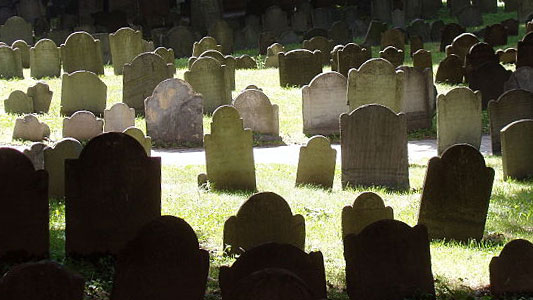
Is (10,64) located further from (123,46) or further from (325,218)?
(325,218)

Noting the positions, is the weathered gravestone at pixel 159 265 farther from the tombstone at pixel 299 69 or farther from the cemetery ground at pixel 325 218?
the tombstone at pixel 299 69

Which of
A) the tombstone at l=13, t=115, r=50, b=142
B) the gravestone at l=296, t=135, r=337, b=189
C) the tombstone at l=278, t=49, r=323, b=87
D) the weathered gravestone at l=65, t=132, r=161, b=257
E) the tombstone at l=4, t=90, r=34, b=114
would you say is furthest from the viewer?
the tombstone at l=278, t=49, r=323, b=87

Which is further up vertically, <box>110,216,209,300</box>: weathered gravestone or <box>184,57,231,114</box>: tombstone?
<box>184,57,231,114</box>: tombstone

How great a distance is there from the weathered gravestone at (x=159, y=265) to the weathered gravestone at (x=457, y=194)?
3.45 metres

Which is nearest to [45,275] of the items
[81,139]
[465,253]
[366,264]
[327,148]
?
[366,264]

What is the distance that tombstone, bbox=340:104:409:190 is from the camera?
13016mm

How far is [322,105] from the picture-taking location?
18297 mm

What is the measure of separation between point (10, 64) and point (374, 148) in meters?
12.3

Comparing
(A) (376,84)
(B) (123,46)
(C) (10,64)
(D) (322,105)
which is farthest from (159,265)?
(B) (123,46)

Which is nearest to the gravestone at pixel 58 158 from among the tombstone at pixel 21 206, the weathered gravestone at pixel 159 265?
the tombstone at pixel 21 206

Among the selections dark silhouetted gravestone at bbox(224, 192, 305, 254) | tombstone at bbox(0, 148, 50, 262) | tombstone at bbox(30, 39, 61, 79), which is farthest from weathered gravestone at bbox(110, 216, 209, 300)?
tombstone at bbox(30, 39, 61, 79)

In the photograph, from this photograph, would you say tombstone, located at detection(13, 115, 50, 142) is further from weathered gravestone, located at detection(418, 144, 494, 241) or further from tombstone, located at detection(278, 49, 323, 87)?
weathered gravestone, located at detection(418, 144, 494, 241)

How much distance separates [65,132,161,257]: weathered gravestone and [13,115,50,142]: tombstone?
26.3ft

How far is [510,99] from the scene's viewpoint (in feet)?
52.9
